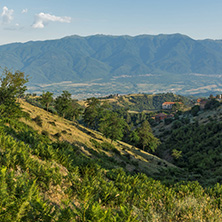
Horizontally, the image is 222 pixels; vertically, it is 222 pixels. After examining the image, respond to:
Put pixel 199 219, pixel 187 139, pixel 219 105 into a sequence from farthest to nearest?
pixel 219 105 < pixel 187 139 < pixel 199 219

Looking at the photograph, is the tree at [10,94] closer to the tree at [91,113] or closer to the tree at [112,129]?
the tree at [112,129]

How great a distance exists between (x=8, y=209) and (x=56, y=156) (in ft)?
31.9

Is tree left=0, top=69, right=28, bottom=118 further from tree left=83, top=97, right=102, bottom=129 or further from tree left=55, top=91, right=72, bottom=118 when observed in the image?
tree left=83, top=97, right=102, bottom=129

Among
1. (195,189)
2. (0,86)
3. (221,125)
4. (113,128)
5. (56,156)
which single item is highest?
(0,86)

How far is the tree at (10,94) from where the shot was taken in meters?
34.1

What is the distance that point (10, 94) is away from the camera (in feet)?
125

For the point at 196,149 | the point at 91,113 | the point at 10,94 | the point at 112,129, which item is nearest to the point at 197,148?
the point at 196,149

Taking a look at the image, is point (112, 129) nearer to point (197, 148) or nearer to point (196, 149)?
point (196, 149)

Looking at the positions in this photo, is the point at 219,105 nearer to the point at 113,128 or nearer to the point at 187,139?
the point at 187,139

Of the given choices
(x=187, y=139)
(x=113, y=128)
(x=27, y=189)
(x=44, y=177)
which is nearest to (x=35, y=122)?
(x=113, y=128)

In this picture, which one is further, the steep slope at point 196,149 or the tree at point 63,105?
the tree at point 63,105

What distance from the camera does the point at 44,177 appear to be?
11.4 metres

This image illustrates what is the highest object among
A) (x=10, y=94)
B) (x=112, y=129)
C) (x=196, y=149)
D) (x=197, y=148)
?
(x=10, y=94)

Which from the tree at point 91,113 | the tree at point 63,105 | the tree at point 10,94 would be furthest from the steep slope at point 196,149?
the tree at point 10,94
